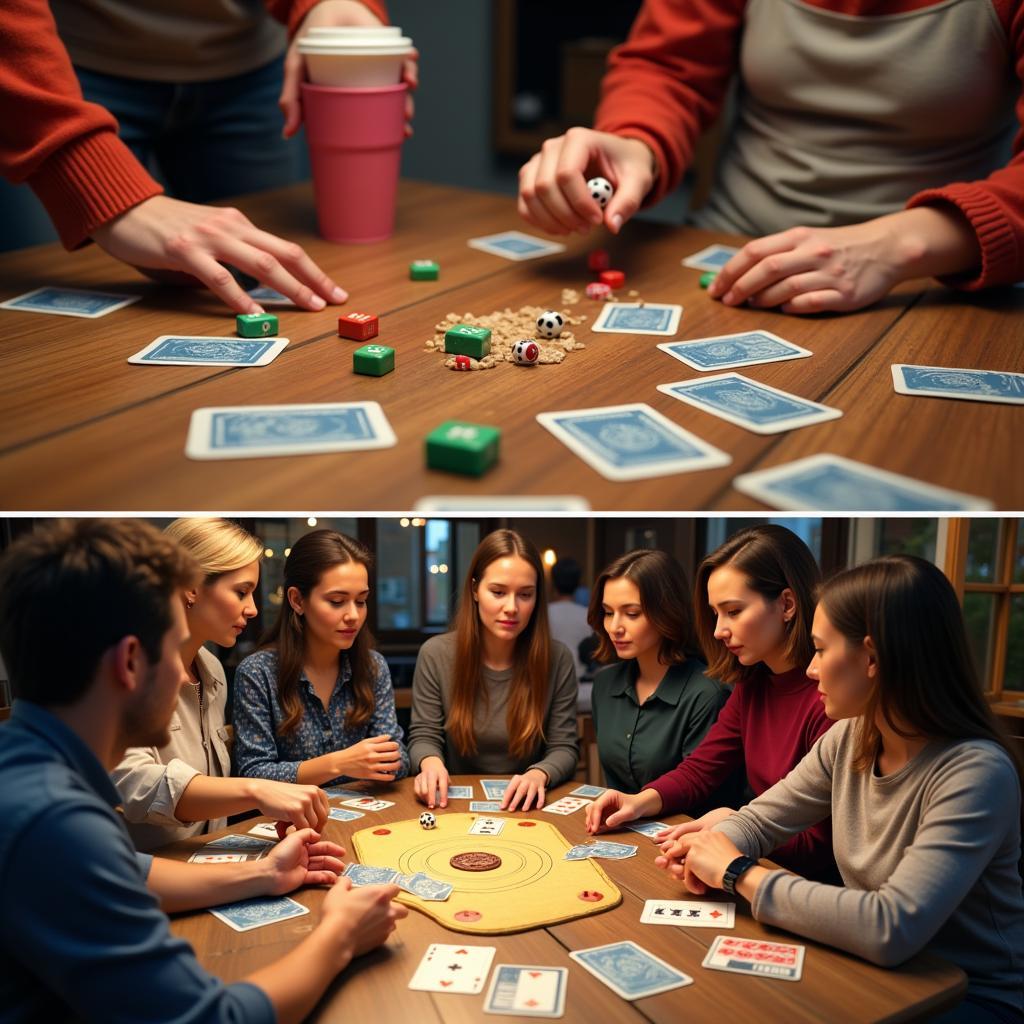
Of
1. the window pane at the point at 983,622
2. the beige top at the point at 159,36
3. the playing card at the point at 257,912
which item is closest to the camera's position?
the playing card at the point at 257,912

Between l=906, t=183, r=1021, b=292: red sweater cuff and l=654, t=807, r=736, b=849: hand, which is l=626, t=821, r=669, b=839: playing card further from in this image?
l=906, t=183, r=1021, b=292: red sweater cuff

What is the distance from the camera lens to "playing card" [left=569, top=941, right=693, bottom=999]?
1171mm

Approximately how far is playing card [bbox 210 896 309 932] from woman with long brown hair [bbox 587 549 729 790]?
2.18ft

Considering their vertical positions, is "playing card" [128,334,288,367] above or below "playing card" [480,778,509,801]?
above

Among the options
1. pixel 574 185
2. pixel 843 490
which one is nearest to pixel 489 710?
pixel 574 185

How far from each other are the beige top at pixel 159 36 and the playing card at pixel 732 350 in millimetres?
1189

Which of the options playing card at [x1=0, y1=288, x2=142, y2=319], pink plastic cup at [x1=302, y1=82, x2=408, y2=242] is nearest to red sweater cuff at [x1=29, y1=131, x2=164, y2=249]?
playing card at [x1=0, y1=288, x2=142, y2=319]

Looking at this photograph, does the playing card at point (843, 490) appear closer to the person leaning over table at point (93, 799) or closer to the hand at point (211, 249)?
the person leaning over table at point (93, 799)

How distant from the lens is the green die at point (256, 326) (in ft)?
4.58

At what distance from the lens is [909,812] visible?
131 cm

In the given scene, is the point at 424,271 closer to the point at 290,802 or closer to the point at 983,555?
the point at 290,802

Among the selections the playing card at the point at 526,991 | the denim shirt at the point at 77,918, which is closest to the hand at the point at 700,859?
the playing card at the point at 526,991

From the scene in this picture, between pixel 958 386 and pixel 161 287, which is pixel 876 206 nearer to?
pixel 958 386

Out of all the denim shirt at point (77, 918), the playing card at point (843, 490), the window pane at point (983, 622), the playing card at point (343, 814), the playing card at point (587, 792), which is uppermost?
the playing card at point (843, 490)
